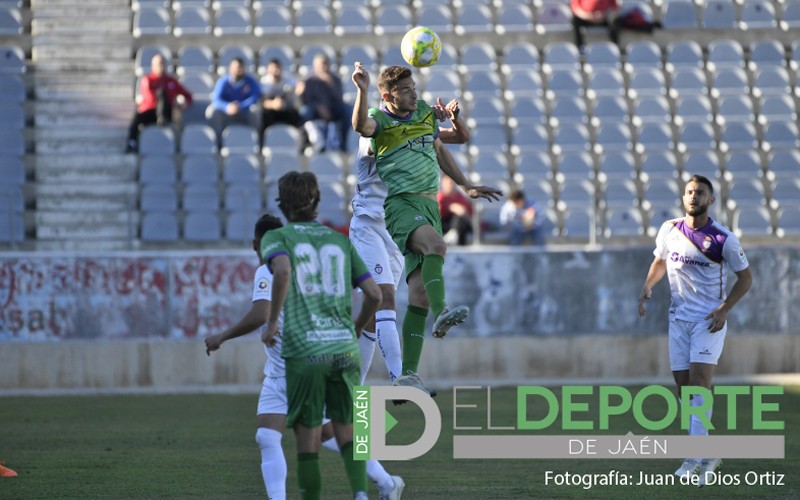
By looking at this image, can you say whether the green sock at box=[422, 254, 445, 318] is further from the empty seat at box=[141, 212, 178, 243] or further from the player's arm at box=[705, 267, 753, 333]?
the empty seat at box=[141, 212, 178, 243]

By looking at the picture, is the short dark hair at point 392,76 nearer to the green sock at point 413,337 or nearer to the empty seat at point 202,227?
the green sock at point 413,337

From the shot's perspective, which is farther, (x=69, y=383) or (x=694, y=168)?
(x=694, y=168)

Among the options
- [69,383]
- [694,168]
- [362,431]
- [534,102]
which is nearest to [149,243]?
[69,383]

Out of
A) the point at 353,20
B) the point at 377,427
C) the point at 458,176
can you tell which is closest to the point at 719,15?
the point at 353,20

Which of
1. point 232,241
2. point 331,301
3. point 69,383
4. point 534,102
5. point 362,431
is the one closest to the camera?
point 331,301

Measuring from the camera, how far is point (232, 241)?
62.5 feet

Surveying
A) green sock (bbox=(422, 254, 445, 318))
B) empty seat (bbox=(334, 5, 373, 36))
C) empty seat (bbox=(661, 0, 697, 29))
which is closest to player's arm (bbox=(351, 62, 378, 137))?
green sock (bbox=(422, 254, 445, 318))

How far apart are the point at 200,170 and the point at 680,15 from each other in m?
9.56

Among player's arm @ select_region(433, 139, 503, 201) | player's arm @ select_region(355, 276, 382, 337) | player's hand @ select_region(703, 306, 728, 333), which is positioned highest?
player's arm @ select_region(433, 139, 503, 201)

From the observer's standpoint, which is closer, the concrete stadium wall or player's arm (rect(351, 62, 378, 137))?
player's arm (rect(351, 62, 378, 137))

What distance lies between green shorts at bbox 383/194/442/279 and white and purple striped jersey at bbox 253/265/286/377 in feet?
5.83

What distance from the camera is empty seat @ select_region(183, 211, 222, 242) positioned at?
19359 millimetres

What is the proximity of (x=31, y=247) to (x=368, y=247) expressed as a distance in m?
10.1

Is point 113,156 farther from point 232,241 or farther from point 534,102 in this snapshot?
point 534,102
